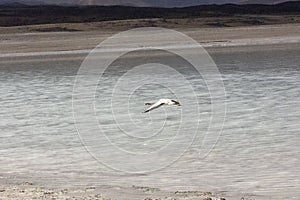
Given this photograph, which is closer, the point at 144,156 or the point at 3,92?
the point at 144,156

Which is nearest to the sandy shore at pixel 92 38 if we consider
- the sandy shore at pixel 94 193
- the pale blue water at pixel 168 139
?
the pale blue water at pixel 168 139

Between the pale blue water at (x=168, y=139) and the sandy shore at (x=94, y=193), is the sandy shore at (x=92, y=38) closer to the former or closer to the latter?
the pale blue water at (x=168, y=139)

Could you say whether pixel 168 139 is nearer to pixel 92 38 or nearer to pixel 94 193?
pixel 94 193

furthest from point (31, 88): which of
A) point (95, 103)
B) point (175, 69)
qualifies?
point (175, 69)

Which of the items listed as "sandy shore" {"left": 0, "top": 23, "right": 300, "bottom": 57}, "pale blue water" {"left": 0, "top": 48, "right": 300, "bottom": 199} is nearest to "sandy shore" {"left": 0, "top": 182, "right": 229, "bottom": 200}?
"pale blue water" {"left": 0, "top": 48, "right": 300, "bottom": 199}

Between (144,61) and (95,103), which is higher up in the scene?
(144,61)

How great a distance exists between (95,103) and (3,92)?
3658 millimetres

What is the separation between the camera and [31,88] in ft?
62.0

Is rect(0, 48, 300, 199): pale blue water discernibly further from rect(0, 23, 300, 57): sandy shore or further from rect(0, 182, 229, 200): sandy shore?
rect(0, 23, 300, 57): sandy shore

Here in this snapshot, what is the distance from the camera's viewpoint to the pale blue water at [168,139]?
28.6ft

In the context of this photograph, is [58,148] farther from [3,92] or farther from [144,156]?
[3,92]

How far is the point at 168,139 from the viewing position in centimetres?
1135

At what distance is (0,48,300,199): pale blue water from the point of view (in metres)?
8.71

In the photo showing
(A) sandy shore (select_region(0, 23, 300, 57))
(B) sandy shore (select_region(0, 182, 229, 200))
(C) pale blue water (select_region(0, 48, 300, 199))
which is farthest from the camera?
(A) sandy shore (select_region(0, 23, 300, 57))
